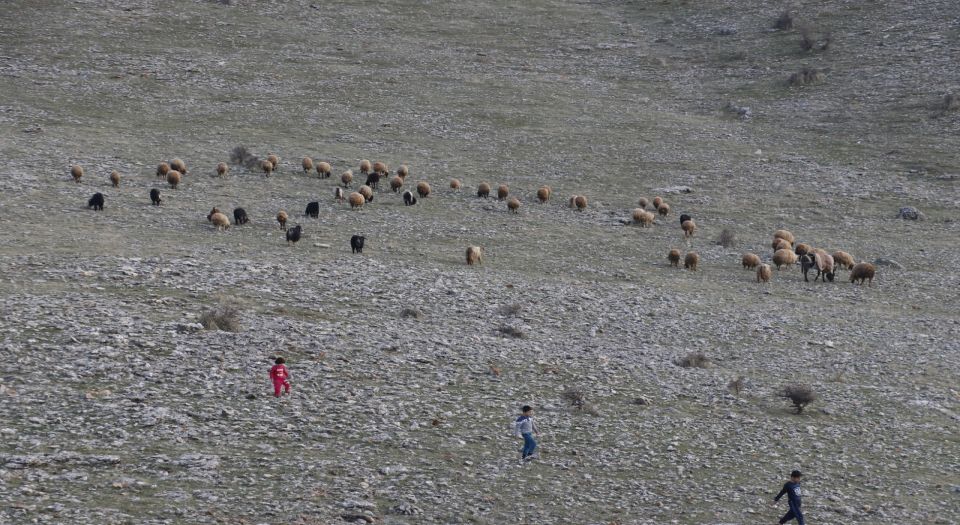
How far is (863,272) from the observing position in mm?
34469

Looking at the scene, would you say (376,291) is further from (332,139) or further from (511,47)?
(511,47)

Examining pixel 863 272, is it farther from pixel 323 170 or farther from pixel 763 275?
pixel 323 170

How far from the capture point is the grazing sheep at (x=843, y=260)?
1438 inches

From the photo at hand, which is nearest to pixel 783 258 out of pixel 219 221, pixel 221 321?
pixel 219 221

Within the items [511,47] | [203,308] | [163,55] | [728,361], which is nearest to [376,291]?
[203,308]

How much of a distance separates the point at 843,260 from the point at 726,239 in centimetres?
406

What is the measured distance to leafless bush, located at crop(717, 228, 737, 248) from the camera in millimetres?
38250

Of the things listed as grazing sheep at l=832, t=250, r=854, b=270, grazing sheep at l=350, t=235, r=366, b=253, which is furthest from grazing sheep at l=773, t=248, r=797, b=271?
grazing sheep at l=350, t=235, r=366, b=253

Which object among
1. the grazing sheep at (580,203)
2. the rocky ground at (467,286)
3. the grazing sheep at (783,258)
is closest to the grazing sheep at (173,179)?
the rocky ground at (467,286)

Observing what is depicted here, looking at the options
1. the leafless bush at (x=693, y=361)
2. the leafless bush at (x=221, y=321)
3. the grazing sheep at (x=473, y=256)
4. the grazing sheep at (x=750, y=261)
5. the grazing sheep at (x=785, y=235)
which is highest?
the grazing sheep at (x=785, y=235)

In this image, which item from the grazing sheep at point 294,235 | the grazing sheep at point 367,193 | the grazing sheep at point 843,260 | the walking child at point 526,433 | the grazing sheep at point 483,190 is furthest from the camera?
the grazing sheep at point 483,190

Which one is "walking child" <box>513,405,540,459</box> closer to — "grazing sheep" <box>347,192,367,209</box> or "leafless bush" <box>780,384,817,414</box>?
"leafless bush" <box>780,384,817,414</box>

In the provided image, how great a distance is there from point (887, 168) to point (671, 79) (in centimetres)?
1885

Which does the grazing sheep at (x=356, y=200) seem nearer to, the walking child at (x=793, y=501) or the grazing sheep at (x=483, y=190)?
the grazing sheep at (x=483, y=190)
